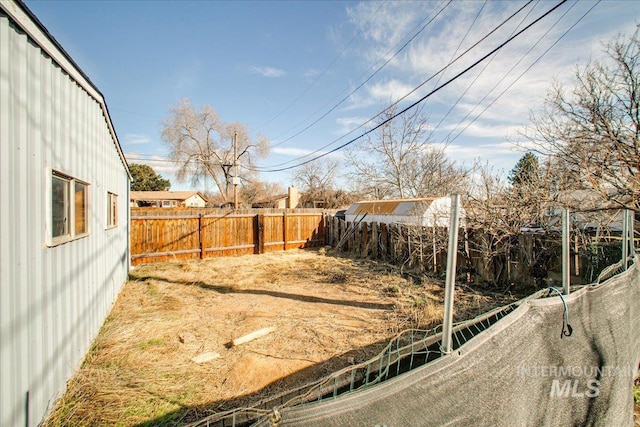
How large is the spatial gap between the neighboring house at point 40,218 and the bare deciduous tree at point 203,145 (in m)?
26.9

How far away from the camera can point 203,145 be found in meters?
30.5

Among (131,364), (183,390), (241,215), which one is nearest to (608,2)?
(183,390)

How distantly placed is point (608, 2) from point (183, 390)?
28.3ft

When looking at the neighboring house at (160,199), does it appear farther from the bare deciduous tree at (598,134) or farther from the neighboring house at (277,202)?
the bare deciduous tree at (598,134)

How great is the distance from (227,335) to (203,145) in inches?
1188

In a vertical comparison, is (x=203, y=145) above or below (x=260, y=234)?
above

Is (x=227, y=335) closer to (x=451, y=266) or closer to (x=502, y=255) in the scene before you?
(x=451, y=266)

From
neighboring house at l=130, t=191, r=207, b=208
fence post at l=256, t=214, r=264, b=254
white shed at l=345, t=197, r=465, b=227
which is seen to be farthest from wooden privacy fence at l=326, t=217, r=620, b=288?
neighboring house at l=130, t=191, r=207, b=208

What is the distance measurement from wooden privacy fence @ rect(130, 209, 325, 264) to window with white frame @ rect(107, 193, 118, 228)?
363 centimetres

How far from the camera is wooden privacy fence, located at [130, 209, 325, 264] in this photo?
31.0ft

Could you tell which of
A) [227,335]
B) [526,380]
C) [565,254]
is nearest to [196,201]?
[227,335]

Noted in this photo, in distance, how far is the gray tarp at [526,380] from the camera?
3.44ft

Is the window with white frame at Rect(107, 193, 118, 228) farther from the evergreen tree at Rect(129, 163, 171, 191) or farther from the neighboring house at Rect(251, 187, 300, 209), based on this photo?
the evergreen tree at Rect(129, 163, 171, 191)

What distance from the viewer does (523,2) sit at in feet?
14.5
